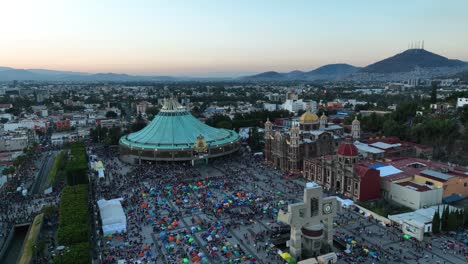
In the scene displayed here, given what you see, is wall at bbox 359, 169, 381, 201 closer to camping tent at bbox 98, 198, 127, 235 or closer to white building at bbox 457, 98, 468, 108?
camping tent at bbox 98, 198, 127, 235

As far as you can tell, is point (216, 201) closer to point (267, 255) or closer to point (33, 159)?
point (267, 255)

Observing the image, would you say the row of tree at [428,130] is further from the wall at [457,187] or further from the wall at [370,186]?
the wall at [370,186]

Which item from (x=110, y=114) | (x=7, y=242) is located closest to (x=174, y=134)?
(x=7, y=242)

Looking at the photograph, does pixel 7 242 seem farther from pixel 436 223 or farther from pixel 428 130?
pixel 428 130

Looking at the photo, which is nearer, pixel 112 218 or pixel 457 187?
pixel 112 218

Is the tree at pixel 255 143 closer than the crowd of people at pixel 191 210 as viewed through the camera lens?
No

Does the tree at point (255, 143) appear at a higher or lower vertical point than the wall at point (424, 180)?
lower

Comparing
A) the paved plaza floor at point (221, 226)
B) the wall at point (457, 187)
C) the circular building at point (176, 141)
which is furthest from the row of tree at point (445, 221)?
the circular building at point (176, 141)

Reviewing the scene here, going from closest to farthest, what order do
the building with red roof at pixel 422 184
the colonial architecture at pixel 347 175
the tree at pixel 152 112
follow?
the building with red roof at pixel 422 184
the colonial architecture at pixel 347 175
the tree at pixel 152 112
